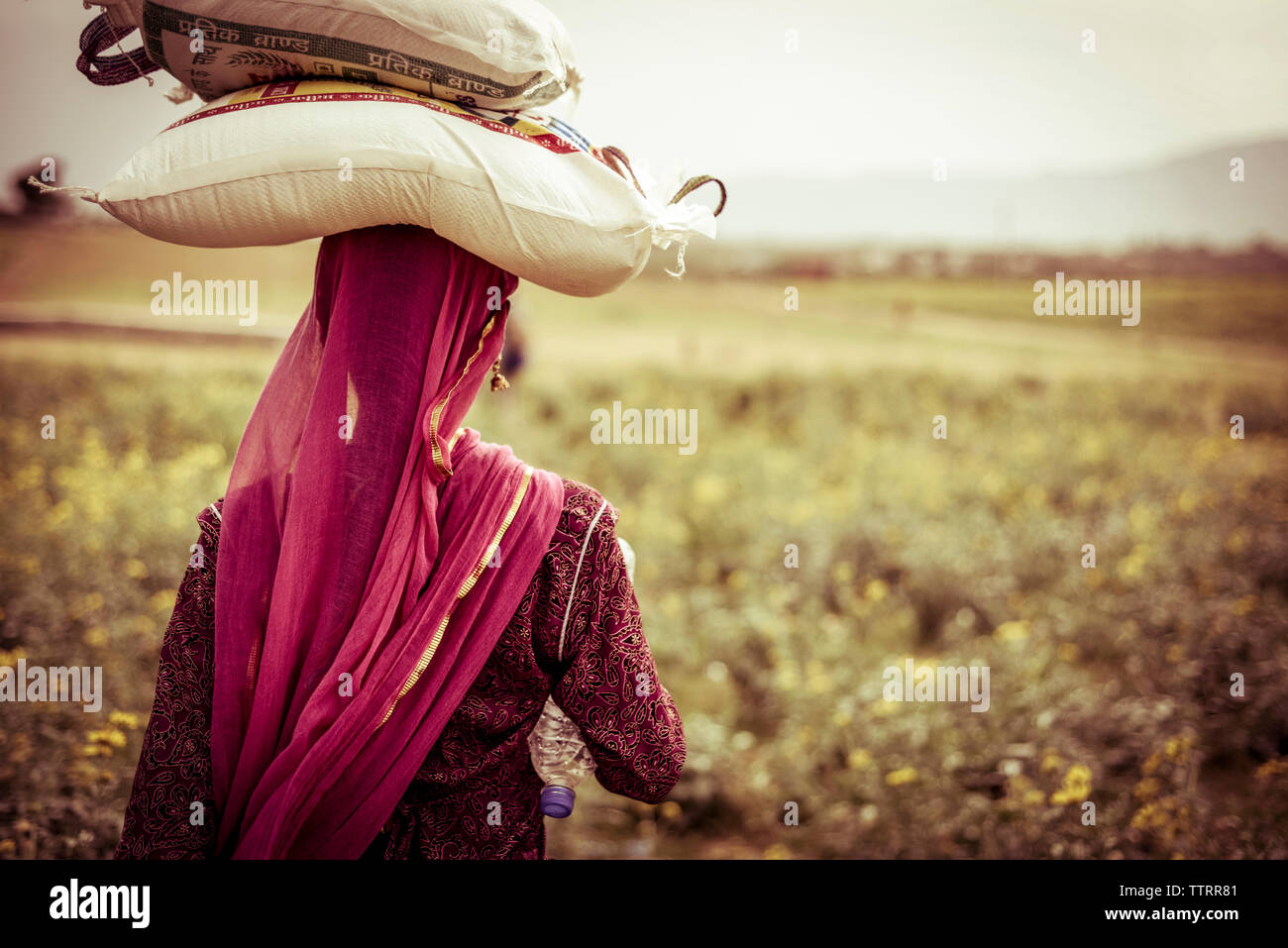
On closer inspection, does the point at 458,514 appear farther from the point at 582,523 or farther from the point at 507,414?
the point at 507,414

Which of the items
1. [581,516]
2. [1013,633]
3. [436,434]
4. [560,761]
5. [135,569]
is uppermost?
[436,434]

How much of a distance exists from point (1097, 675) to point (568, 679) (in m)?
3.48

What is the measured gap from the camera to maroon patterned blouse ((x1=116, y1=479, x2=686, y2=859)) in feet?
4.86

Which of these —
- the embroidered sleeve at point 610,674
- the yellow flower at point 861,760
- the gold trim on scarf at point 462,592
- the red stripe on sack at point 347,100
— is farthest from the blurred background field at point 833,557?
the red stripe on sack at point 347,100

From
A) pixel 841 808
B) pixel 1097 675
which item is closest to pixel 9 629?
pixel 841 808

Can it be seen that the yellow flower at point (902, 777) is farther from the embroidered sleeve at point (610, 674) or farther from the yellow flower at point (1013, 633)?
the embroidered sleeve at point (610, 674)

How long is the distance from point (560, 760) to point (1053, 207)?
10.7 meters

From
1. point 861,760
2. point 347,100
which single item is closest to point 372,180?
point 347,100

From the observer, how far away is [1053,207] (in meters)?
10.5

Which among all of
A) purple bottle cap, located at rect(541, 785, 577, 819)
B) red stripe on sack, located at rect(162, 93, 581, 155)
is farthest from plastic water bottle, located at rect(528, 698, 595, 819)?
red stripe on sack, located at rect(162, 93, 581, 155)

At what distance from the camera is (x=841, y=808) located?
3.25 m

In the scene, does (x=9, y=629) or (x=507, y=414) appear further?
(x=507, y=414)

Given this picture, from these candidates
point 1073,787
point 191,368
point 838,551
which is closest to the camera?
point 1073,787

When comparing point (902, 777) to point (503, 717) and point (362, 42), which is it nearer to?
point (503, 717)
